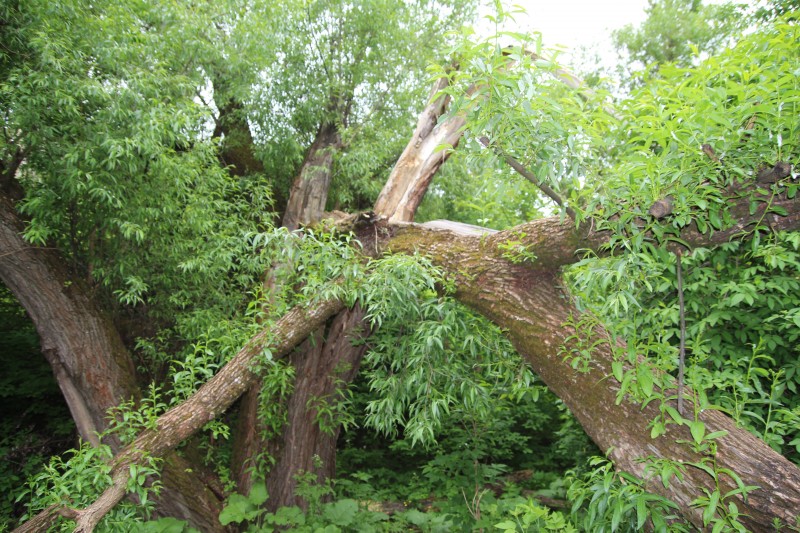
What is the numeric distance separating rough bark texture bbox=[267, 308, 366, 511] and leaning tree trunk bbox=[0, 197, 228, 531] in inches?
26.4

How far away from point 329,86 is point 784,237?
5.77 metres

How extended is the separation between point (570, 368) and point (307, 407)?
9.08ft

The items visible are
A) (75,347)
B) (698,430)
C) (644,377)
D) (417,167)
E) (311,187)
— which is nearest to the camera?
(698,430)

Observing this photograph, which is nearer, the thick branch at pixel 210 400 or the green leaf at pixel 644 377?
the green leaf at pixel 644 377

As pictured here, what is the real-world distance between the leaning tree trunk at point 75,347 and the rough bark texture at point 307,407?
67cm

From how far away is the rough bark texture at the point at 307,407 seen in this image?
5180mm

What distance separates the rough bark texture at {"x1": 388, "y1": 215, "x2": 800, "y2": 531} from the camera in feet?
7.77

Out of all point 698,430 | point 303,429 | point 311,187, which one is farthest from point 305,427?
point 698,430

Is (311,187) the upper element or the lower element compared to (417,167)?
upper

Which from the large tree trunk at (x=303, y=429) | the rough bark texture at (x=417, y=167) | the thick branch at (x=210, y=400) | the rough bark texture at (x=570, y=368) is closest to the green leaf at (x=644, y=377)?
the rough bark texture at (x=570, y=368)

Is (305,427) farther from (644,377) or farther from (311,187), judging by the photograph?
(644,377)

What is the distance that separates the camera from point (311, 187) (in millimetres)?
7367

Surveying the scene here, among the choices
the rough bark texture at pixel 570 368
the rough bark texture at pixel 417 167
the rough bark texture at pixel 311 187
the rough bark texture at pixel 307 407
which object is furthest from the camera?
the rough bark texture at pixel 311 187

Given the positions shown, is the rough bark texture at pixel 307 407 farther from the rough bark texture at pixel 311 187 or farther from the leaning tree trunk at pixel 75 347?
the rough bark texture at pixel 311 187
